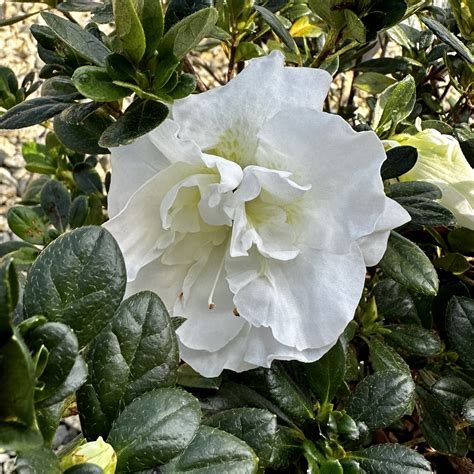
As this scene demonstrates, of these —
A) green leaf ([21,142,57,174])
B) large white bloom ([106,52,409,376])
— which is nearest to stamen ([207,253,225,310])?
large white bloom ([106,52,409,376])

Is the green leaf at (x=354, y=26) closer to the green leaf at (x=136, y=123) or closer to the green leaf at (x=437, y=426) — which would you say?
the green leaf at (x=136, y=123)

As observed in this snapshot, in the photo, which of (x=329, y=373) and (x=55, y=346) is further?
(x=329, y=373)

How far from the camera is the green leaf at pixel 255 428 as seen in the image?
2.27 ft

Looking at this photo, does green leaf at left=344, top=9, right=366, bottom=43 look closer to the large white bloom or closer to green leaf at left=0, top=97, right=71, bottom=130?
the large white bloom

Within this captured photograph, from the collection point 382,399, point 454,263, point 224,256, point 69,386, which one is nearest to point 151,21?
point 224,256

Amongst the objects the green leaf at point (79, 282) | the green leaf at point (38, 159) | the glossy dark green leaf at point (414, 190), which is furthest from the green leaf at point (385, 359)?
the green leaf at point (38, 159)

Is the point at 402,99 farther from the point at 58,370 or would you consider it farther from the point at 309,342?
the point at 58,370

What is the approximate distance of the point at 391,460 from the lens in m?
0.76

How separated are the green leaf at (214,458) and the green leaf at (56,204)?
784 mm

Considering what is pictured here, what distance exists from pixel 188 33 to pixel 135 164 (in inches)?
5.9

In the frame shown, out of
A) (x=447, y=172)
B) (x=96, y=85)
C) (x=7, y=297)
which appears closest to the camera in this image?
(x=7, y=297)

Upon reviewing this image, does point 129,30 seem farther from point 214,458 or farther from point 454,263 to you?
point 454,263

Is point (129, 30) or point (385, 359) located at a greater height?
point (129, 30)

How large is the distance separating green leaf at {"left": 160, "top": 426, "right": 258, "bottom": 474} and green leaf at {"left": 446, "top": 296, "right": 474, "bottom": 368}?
0.39 meters
